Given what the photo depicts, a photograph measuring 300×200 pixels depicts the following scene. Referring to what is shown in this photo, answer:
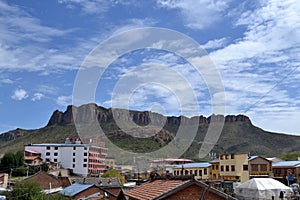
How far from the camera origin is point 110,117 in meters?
103

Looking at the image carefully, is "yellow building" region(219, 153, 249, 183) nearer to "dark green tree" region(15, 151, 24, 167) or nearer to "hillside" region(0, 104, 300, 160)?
"hillside" region(0, 104, 300, 160)

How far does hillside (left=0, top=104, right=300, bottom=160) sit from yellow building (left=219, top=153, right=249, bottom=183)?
23.2 m

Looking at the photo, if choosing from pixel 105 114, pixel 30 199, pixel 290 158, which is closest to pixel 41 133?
pixel 105 114

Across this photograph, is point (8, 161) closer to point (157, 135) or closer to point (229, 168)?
point (229, 168)

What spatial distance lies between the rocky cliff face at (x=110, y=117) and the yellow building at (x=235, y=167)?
2228cm

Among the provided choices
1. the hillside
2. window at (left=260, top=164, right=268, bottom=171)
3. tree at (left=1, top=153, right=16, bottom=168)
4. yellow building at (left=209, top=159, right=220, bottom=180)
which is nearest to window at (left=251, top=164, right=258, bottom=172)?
window at (left=260, top=164, right=268, bottom=171)

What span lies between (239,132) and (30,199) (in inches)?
3165

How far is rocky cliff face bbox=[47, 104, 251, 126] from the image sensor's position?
232 feet

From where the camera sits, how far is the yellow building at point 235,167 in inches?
1638

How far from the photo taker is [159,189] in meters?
12.2

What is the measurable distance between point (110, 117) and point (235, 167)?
64372 mm

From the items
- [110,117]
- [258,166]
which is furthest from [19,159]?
[110,117]

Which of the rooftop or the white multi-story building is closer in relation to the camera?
the rooftop

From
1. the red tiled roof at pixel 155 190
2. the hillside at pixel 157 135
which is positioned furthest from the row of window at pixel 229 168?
the red tiled roof at pixel 155 190
